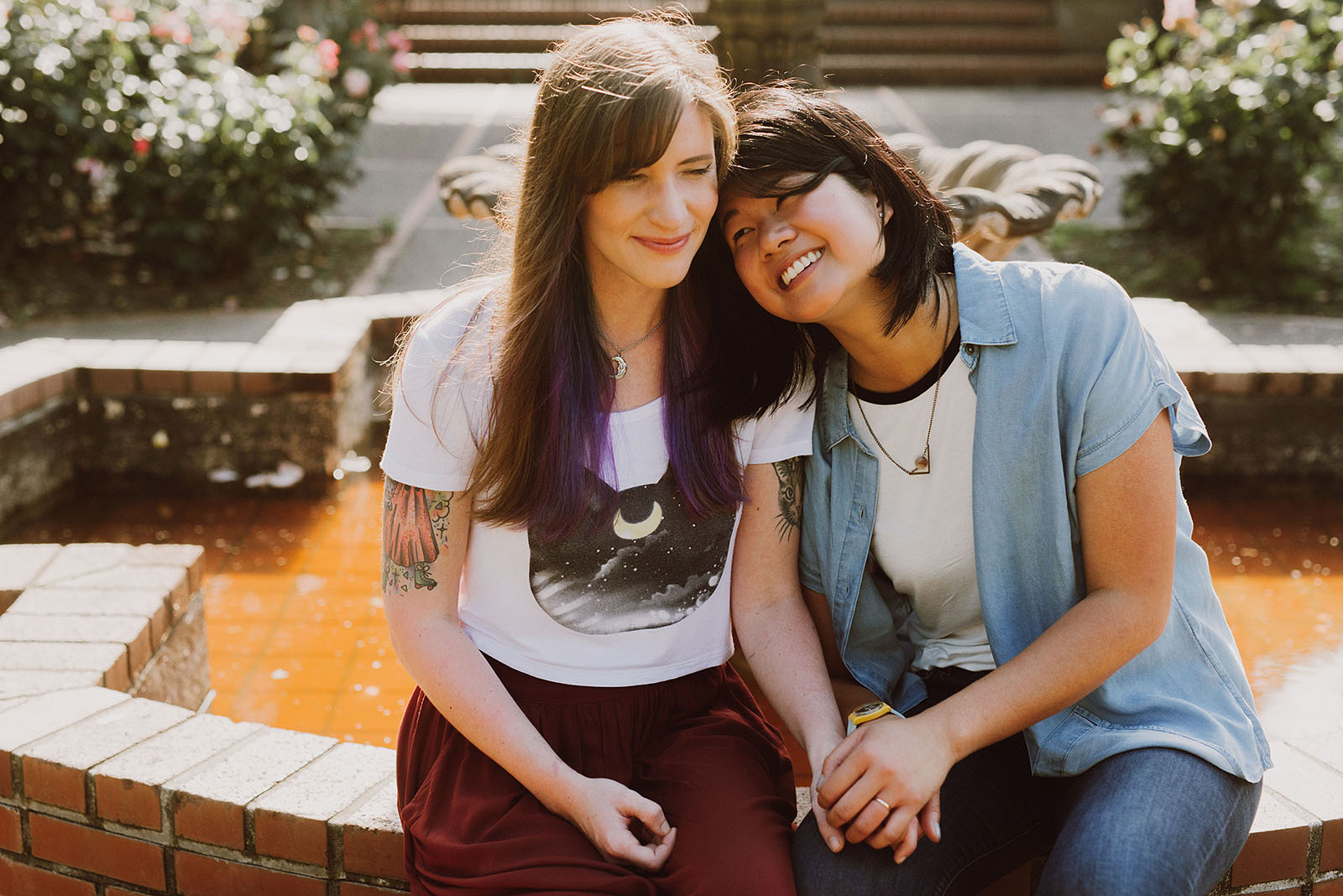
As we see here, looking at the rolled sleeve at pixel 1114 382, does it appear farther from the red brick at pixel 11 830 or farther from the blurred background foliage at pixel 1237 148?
the blurred background foliage at pixel 1237 148

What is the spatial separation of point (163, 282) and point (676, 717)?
16.5ft

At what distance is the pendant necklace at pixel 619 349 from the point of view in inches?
74.0

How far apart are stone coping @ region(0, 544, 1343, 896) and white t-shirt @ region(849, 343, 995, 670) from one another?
38cm

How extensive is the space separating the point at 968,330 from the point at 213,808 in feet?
4.39

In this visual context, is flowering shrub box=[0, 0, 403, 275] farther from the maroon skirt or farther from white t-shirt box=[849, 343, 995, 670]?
white t-shirt box=[849, 343, 995, 670]

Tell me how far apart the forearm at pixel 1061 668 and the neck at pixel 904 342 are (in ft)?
1.40

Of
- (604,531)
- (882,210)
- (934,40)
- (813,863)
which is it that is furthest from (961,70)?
(813,863)

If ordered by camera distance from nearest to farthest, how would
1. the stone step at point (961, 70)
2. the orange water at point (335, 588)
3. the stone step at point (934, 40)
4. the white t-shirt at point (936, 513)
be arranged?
the white t-shirt at point (936, 513)
the orange water at point (335, 588)
the stone step at point (961, 70)
the stone step at point (934, 40)

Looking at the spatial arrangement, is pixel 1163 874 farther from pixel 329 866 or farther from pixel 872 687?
pixel 329 866

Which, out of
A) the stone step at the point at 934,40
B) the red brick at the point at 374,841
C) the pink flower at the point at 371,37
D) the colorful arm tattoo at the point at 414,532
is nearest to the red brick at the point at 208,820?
the red brick at the point at 374,841

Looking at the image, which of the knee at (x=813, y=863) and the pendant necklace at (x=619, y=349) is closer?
the knee at (x=813, y=863)

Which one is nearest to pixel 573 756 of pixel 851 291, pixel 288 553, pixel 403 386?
pixel 403 386

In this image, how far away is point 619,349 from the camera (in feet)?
6.24

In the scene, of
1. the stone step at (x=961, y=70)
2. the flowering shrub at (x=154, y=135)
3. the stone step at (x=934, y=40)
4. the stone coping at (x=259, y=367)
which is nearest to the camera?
the stone coping at (x=259, y=367)
